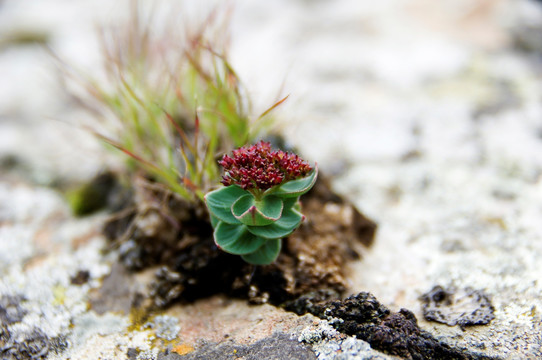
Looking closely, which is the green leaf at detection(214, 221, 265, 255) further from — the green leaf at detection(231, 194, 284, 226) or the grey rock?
the grey rock

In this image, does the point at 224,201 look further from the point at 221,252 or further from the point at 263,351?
the point at 263,351

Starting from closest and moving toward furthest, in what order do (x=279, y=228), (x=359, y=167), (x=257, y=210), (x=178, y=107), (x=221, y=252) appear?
(x=257, y=210) < (x=279, y=228) < (x=221, y=252) < (x=178, y=107) < (x=359, y=167)

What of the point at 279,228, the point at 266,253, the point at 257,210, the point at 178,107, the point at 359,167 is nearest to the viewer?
the point at 257,210

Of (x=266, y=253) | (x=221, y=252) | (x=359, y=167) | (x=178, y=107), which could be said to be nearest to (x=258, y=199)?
(x=266, y=253)

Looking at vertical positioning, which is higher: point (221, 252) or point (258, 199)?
point (258, 199)

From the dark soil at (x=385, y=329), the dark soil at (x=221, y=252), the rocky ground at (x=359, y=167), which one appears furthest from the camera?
the dark soil at (x=221, y=252)

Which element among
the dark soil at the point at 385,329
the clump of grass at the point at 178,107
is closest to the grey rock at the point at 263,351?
the dark soil at the point at 385,329

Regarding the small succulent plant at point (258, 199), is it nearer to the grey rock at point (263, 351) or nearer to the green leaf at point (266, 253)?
the green leaf at point (266, 253)

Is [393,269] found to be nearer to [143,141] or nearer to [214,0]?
[143,141]
